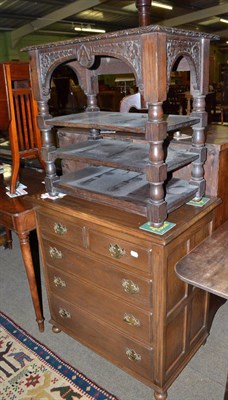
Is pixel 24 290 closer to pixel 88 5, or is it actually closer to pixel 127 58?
pixel 127 58

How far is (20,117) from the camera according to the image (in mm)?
2387

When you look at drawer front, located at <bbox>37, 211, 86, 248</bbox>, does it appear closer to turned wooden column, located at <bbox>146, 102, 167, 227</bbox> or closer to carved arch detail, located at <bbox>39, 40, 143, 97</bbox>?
turned wooden column, located at <bbox>146, 102, 167, 227</bbox>

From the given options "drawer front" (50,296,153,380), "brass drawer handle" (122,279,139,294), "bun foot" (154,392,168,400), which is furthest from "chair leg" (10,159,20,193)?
"bun foot" (154,392,168,400)

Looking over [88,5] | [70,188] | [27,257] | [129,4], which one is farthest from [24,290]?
[129,4]

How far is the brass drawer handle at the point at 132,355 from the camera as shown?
74.7 inches

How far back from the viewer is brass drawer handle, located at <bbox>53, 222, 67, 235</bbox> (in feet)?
6.48

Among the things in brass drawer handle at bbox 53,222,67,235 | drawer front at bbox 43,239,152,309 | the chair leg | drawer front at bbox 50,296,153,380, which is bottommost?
drawer front at bbox 50,296,153,380

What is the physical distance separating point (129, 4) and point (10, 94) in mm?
8801

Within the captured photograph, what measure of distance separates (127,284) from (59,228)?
53cm

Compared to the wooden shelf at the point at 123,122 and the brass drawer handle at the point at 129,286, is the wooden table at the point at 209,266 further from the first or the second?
the wooden shelf at the point at 123,122

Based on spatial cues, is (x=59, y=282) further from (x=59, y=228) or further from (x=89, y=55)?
(x=89, y=55)

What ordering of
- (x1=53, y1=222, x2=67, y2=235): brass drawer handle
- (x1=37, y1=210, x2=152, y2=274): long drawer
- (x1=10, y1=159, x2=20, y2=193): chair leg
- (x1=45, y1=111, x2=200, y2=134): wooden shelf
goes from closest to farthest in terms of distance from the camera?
(x1=45, y1=111, x2=200, y2=134): wooden shelf → (x1=37, y1=210, x2=152, y2=274): long drawer → (x1=53, y1=222, x2=67, y2=235): brass drawer handle → (x1=10, y1=159, x2=20, y2=193): chair leg

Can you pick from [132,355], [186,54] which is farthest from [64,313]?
[186,54]

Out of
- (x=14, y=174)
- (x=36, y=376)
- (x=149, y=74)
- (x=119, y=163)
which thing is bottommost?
(x=36, y=376)
